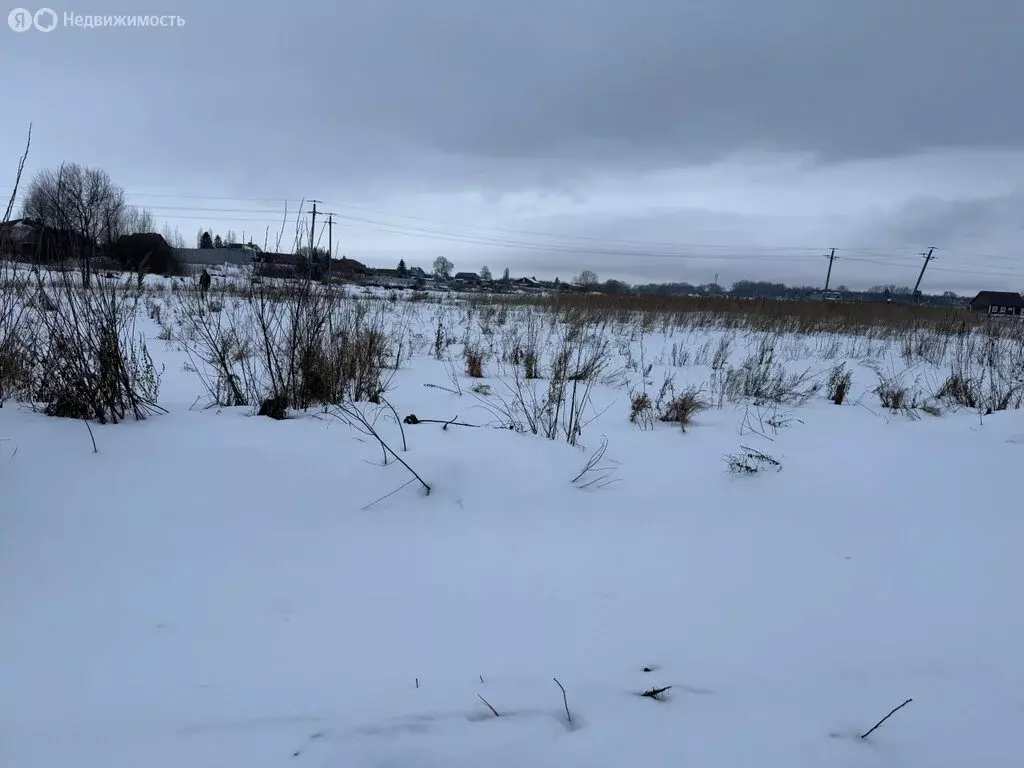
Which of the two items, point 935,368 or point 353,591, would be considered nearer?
point 353,591

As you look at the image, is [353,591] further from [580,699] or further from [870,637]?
[870,637]

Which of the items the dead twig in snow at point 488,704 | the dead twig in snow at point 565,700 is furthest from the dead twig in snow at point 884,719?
the dead twig in snow at point 488,704

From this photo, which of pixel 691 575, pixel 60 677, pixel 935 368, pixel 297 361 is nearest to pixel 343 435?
pixel 297 361

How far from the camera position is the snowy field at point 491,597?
117 centimetres

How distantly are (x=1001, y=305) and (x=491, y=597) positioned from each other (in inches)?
836

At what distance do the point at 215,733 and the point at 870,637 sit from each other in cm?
188

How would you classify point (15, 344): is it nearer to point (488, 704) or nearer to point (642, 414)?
point (488, 704)

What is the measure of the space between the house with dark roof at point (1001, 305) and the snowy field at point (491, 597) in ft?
26.9

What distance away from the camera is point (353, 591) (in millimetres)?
1650

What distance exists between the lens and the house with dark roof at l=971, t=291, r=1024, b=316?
11039 millimetres

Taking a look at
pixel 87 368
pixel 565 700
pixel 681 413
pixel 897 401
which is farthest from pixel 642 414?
pixel 87 368

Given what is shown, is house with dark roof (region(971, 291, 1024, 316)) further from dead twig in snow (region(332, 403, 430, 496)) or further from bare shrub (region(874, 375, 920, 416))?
dead twig in snow (region(332, 403, 430, 496))

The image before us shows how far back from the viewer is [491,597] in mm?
1661

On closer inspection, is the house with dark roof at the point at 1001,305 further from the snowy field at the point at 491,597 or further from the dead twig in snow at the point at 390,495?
the dead twig in snow at the point at 390,495
